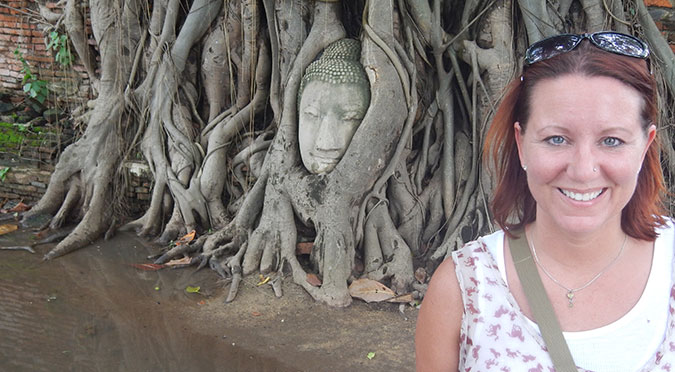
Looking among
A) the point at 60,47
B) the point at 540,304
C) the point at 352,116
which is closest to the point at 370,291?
the point at 352,116

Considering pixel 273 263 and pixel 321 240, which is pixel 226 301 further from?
pixel 321 240

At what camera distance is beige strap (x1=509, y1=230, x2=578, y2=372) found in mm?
1207

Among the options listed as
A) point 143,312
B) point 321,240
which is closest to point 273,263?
point 321,240

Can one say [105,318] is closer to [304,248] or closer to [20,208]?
[304,248]

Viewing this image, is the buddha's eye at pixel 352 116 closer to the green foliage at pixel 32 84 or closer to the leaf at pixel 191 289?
the leaf at pixel 191 289

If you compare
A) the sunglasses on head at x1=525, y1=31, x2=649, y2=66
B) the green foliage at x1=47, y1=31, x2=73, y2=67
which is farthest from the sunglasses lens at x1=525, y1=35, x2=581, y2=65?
the green foliage at x1=47, y1=31, x2=73, y2=67

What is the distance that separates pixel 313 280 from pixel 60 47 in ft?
10.6

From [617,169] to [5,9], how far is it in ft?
19.9

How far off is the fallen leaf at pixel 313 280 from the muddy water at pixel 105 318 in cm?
56

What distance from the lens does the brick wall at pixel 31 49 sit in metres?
5.67

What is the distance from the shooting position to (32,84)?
18.7 feet

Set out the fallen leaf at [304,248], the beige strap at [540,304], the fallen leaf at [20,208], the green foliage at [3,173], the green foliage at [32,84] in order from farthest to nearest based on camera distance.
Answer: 1. the green foliage at [32,84]
2. the green foliage at [3,173]
3. the fallen leaf at [20,208]
4. the fallen leaf at [304,248]
5. the beige strap at [540,304]

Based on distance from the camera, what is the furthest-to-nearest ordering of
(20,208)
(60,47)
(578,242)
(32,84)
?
(32,84)
(60,47)
(20,208)
(578,242)

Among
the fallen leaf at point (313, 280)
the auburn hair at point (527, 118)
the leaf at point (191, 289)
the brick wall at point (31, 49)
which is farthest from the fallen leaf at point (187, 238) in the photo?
the auburn hair at point (527, 118)
